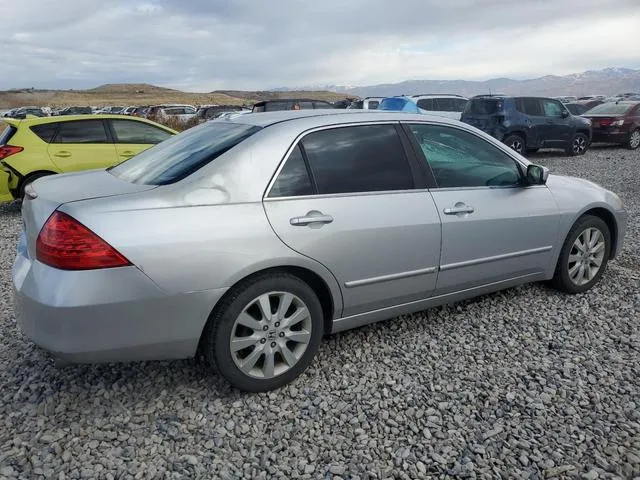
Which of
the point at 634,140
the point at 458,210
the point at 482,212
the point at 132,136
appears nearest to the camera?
the point at 458,210

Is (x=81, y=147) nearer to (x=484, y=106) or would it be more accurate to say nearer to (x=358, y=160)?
(x=358, y=160)

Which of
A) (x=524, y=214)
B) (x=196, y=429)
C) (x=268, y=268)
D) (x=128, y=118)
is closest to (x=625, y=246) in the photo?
(x=524, y=214)

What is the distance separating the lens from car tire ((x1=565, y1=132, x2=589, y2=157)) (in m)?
14.8

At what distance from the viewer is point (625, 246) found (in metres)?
5.84

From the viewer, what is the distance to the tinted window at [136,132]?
8.38 meters

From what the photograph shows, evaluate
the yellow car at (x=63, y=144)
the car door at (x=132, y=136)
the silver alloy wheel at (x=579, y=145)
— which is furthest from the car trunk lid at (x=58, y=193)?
the silver alloy wheel at (x=579, y=145)

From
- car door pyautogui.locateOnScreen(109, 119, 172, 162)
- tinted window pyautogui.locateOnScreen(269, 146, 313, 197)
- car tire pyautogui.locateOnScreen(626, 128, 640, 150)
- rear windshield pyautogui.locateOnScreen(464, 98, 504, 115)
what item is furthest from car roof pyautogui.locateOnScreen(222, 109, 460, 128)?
car tire pyautogui.locateOnScreen(626, 128, 640, 150)

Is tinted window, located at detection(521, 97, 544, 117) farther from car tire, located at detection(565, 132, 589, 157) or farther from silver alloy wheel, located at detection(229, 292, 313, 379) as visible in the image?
silver alloy wheel, located at detection(229, 292, 313, 379)

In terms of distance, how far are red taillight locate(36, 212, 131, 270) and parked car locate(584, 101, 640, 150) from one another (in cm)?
1693

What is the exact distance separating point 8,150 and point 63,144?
0.74 meters

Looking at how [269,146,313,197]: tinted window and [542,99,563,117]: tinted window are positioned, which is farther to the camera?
[542,99,563,117]: tinted window

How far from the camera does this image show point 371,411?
2816mm

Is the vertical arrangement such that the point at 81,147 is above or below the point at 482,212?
above

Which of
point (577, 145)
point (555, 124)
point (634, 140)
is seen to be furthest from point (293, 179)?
point (634, 140)
